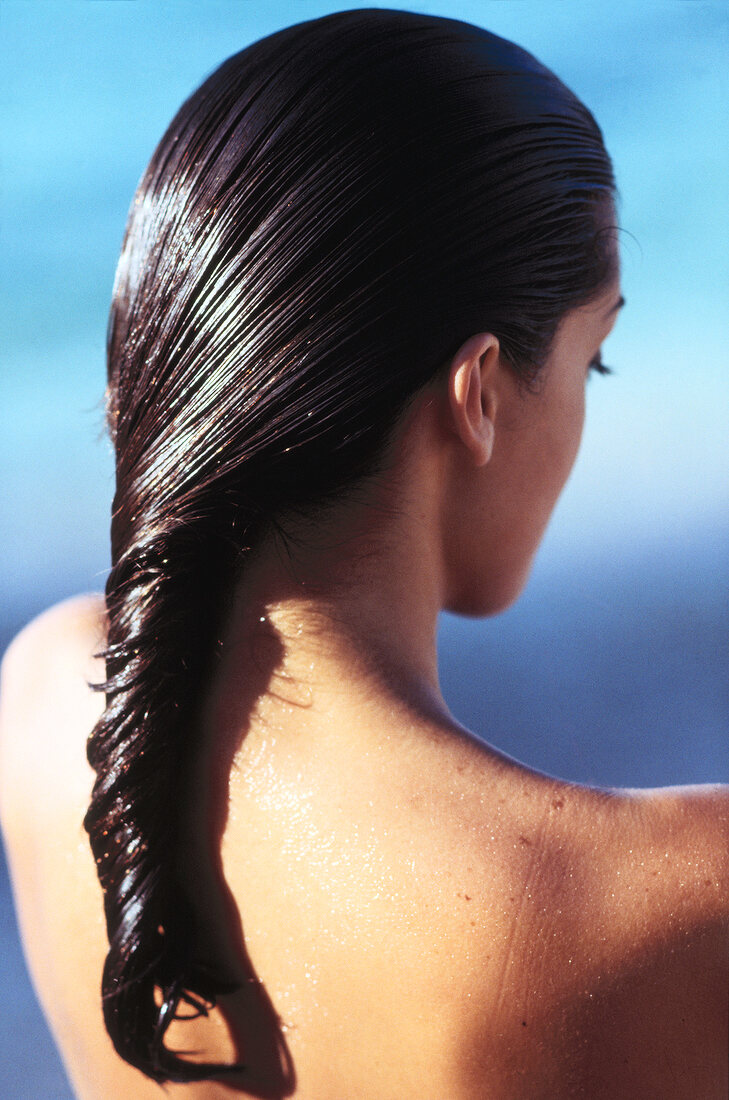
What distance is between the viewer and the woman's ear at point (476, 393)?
640mm

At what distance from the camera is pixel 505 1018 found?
52 centimetres

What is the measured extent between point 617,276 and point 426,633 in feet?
1.12

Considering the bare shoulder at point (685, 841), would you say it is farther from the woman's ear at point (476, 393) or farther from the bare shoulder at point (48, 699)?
the bare shoulder at point (48, 699)

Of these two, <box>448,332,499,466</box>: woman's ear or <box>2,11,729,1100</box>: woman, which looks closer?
<box>2,11,729,1100</box>: woman

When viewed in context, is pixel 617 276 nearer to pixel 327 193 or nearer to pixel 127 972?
pixel 327 193

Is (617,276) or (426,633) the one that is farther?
(617,276)

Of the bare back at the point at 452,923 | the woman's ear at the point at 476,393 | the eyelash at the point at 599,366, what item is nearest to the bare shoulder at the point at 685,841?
the bare back at the point at 452,923

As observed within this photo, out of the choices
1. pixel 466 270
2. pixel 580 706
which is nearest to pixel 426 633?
pixel 466 270

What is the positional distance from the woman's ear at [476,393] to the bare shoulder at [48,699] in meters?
0.33

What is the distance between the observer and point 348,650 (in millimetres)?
616

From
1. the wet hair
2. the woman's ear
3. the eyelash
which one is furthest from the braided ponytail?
the eyelash

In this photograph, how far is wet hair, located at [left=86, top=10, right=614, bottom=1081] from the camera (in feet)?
2.04

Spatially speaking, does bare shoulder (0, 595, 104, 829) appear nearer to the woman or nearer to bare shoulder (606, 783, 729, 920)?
the woman

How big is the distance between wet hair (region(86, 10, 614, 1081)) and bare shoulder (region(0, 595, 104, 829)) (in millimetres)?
96
